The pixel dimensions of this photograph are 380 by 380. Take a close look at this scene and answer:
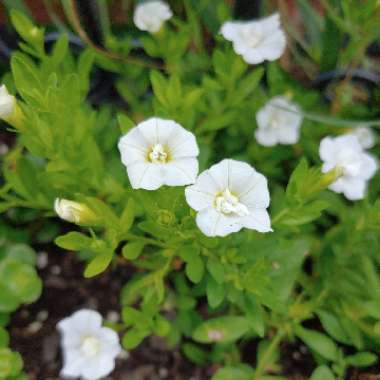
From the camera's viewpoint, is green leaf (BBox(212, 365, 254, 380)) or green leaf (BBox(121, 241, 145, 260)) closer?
green leaf (BBox(121, 241, 145, 260))

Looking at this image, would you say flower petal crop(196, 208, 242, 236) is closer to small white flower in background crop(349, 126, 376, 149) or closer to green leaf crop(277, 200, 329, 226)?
green leaf crop(277, 200, 329, 226)

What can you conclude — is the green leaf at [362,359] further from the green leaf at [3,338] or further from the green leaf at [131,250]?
the green leaf at [3,338]

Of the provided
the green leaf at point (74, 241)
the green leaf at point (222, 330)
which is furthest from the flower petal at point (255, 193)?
the green leaf at point (222, 330)

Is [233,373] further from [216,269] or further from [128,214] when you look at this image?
[128,214]

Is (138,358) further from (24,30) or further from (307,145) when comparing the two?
(24,30)

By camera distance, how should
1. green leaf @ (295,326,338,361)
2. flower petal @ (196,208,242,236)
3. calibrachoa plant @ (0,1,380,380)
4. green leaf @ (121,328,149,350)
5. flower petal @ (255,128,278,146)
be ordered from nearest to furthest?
flower petal @ (196,208,242,236) → calibrachoa plant @ (0,1,380,380) → green leaf @ (121,328,149,350) → green leaf @ (295,326,338,361) → flower petal @ (255,128,278,146)

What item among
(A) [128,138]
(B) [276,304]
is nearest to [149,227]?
(A) [128,138]

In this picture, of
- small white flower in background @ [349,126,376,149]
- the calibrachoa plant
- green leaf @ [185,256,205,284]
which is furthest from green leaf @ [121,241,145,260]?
small white flower in background @ [349,126,376,149]
